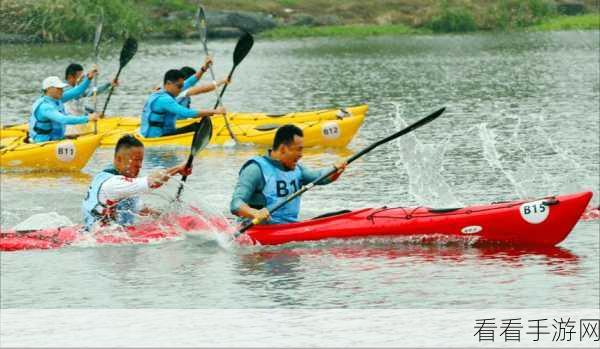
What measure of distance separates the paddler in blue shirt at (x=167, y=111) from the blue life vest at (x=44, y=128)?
1.33 meters

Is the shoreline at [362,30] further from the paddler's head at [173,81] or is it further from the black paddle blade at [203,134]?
the black paddle blade at [203,134]

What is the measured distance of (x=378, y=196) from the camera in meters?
16.6

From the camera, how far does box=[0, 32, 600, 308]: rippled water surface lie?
36.9ft

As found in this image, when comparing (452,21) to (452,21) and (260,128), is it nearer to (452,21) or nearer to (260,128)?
(452,21)

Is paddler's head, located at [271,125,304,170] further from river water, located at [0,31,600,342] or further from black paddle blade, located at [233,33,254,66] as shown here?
black paddle blade, located at [233,33,254,66]

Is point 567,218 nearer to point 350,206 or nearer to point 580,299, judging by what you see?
point 580,299

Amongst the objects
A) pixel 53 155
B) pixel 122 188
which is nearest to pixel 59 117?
pixel 53 155

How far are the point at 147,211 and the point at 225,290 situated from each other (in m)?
Result: 2.09

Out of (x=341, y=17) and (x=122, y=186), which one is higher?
(x=341, y=17)

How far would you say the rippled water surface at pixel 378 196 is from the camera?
1124 cm

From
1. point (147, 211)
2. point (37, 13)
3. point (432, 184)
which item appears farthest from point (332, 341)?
point (37, 13)

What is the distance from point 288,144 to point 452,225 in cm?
174

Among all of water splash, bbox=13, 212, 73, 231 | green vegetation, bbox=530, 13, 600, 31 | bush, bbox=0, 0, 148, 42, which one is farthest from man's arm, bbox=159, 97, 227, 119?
green vegetation, bbox=530, 13, 600, 31

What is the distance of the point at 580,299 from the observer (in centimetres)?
1074
